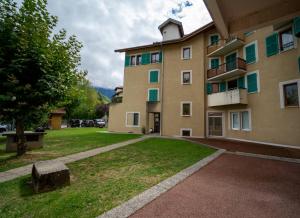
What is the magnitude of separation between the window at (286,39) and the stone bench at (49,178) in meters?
15.6

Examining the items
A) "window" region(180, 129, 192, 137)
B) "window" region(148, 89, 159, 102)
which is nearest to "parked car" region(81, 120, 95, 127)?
"window" region(148, 89, 159, 102)

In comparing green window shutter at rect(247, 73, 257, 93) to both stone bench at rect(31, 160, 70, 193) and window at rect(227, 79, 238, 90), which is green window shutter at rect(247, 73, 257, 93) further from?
stone bench at rect(31, 160, 70, 193)

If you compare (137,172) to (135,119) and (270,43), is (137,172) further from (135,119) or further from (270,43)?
(135,119)

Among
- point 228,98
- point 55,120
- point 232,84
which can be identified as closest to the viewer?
point 228,98

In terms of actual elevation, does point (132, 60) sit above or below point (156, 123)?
above

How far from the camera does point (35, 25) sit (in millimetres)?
7414

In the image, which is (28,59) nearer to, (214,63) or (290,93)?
(290,93)

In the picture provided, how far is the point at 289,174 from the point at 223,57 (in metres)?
15.2

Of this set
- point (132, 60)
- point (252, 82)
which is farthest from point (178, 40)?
point (252, 82)

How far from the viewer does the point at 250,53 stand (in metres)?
15.5

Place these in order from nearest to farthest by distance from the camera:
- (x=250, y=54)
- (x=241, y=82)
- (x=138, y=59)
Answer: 1. (x=250, y=54)
2. (x=241, y=82)
3. (x=138, y=59)

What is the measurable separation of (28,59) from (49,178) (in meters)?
5.17

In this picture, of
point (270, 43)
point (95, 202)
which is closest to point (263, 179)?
point (95, 202)

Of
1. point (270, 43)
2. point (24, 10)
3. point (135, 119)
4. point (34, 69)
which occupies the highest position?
point (270, 43)
